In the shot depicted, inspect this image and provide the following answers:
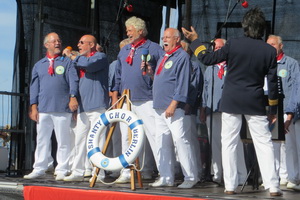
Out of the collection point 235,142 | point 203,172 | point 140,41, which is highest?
point 140,41

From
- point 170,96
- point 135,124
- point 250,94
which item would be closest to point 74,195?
→ point 135,124

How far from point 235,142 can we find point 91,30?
4061mm

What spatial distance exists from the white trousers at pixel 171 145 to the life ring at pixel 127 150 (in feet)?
1.16

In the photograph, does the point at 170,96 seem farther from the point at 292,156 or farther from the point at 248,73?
the point at 292,156

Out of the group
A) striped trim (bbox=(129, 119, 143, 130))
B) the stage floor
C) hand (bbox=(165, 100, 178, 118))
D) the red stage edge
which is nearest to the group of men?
hand (bbox=(165, 100, 178, 118))

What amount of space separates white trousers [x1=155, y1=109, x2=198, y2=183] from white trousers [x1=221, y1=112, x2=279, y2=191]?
2.18 ft

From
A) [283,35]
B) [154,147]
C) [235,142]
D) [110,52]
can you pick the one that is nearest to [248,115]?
[235,142]

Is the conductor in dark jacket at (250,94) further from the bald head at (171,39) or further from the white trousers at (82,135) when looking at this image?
the white trousers at (82,135)

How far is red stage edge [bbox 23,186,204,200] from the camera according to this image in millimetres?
5262

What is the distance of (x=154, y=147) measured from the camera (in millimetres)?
6297

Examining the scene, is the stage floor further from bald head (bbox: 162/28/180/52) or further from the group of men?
bald head (bbox: 162/28/180/52)

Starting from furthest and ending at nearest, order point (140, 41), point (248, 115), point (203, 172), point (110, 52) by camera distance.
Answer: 1. point (110, 52)
2. point (203, 172)
3. point (140, 41)
4. point (248, 115)

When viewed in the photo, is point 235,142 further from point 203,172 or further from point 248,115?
point 203,172

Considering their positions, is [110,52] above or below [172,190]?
above
